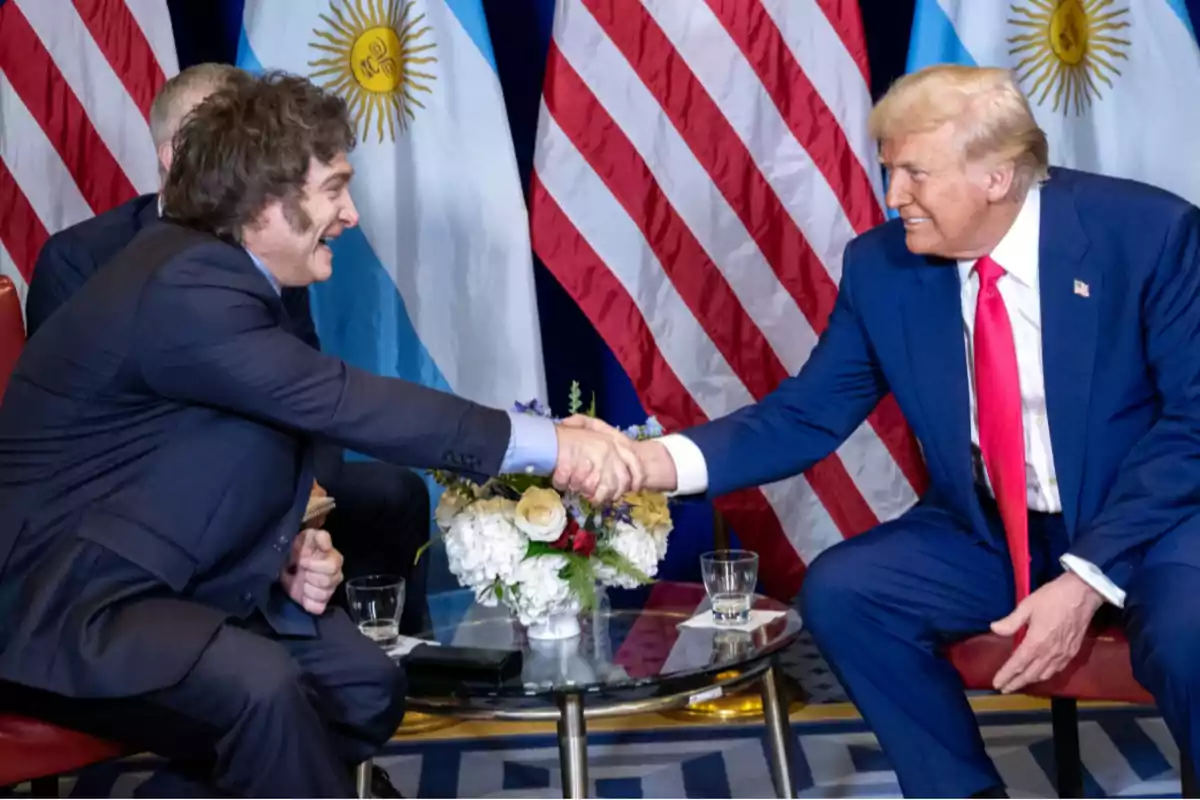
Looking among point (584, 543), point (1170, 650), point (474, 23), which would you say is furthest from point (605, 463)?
point (474, 23)

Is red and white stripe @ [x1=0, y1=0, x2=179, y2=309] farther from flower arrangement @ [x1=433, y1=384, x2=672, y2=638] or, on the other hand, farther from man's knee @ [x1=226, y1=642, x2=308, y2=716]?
man's knee @ [x1=226, y1=642, x2=308, y2=716]

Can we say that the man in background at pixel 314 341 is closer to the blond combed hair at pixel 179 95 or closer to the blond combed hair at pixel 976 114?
the blond combed hair at pixel 179 95

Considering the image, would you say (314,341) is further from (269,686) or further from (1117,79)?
(1117,79)

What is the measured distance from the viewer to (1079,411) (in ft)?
8.28

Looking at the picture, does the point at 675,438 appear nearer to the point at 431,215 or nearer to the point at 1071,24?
the point at 431,215

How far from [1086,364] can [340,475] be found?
1.61 metres

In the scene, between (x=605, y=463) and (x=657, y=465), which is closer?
(x=605, y=463)

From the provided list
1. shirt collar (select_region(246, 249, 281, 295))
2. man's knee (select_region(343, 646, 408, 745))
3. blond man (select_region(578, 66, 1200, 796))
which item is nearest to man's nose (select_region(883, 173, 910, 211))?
blond man (select_region(578, 66, 1200, 796))

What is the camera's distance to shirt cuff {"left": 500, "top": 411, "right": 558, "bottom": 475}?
7.93 ft

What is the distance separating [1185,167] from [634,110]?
1.33 m

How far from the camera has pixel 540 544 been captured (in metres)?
2.52

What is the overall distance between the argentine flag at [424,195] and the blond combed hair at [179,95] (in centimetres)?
40

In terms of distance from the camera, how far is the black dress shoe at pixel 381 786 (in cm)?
290

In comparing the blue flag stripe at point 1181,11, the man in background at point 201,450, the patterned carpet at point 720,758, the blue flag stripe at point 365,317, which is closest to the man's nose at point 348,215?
the man in background at point 201,450
